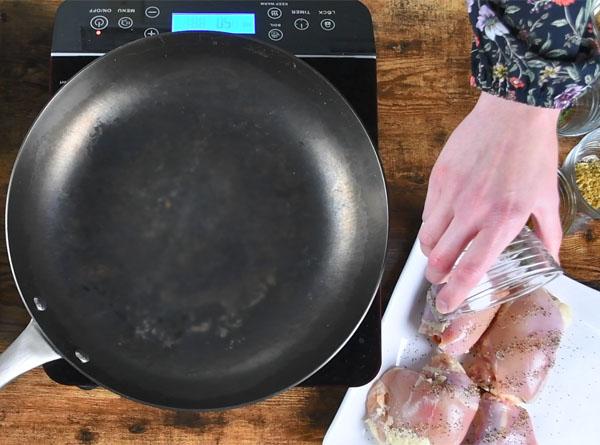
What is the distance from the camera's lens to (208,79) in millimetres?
650

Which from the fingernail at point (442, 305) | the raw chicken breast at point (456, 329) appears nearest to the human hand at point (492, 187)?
the fingernail at point (442, 305)

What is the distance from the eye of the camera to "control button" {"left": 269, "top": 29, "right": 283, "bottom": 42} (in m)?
0.73

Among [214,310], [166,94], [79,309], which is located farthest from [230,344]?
[166,94]

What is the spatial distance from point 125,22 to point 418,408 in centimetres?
56

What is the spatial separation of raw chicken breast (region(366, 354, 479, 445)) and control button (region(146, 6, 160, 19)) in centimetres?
49

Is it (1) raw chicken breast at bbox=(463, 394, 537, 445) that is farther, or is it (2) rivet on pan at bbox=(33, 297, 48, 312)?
(1) raw chicken breast at bbox=(463, 394, 537, 445)

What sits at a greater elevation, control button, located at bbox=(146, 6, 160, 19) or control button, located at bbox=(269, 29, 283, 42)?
control button, located at bbox=(146, 6, 160, 19)

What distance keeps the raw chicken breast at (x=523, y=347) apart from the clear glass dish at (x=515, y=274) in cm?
5

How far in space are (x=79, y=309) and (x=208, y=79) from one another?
258mm

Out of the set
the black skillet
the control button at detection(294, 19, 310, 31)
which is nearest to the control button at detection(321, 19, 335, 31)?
the control button at detection(294, 19, 310, 31)

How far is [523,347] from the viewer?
80cm

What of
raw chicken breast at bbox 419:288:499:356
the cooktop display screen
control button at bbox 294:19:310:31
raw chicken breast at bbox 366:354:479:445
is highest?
the cooktop display screen

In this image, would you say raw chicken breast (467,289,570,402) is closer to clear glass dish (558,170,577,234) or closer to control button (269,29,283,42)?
clear glass dish (558,170,577,234)

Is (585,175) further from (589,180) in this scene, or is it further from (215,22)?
(215,22)
